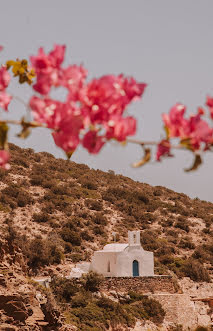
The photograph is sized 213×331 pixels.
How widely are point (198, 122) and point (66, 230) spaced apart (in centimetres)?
3825

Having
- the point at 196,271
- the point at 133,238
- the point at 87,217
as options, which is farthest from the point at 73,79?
the point at 87,217

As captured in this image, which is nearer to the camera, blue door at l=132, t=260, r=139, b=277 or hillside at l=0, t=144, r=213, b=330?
blue door at l=132, t=260, r=139, b=277

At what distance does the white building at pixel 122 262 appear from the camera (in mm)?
32000

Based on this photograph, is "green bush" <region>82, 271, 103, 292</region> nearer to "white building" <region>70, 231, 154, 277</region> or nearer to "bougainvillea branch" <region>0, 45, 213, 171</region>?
"white building" <region>70, 231, 154, 277</region>

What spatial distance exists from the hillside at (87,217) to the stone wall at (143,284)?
339cm

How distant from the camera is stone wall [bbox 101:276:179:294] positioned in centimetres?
3020

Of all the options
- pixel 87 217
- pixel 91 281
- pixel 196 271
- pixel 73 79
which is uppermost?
pixel 87 217

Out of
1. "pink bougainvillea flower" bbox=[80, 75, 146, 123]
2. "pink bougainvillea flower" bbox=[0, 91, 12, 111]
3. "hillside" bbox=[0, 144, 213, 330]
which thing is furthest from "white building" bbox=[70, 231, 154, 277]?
"pink bougainvillea flower" bbox=[80, 75, 146, 123]

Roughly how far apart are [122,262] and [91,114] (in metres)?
31.1

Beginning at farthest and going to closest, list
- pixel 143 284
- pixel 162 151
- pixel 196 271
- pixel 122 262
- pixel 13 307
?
1. pixel 196 271
2. pixel 122 262
3. pixel 143 284
4. pixel 13 307
5. pixel 162 151

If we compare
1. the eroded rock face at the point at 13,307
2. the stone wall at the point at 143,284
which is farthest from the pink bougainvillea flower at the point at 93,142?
the stone wall at the point at 143,284

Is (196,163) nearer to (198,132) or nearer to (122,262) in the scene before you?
(198,132)

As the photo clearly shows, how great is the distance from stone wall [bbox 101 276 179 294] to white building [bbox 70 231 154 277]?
100cm

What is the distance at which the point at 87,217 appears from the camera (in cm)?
4472
